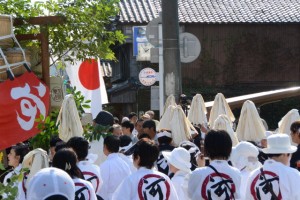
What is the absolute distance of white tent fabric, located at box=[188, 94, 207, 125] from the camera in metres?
13.6

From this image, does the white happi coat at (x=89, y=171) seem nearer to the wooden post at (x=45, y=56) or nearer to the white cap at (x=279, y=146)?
the wooden post at (x=45, y=56)

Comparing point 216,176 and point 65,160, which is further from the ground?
point 65,160

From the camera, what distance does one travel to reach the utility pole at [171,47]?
43.0 ft

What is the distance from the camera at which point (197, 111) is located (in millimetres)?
13828

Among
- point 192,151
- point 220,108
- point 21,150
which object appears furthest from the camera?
point 220,108

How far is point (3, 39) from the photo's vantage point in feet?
28.0

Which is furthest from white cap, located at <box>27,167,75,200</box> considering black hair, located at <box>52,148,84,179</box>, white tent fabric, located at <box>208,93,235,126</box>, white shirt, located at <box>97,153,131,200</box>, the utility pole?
the utility pole

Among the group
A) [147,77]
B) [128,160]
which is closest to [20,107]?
[128,160]

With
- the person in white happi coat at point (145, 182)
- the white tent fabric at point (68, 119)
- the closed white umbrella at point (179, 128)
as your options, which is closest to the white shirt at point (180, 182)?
the person in white happi coat at point (145, 182)

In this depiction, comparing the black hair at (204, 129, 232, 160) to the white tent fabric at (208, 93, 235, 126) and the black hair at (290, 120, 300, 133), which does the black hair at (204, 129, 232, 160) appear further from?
the white tent fabric at (208, 93, 235, 126)

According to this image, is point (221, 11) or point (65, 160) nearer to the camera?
point (65, 160)

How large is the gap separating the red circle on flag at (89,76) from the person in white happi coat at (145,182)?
574 cm

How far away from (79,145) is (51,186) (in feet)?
9.81

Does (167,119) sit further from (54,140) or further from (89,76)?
(54,140)
